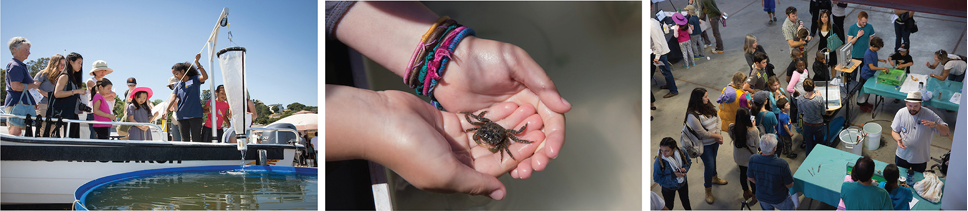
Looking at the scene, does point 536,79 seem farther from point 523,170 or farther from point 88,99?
point 88,99

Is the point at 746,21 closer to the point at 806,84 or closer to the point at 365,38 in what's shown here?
the point at 806,84

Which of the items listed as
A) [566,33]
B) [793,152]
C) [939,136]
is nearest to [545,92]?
[566,33]

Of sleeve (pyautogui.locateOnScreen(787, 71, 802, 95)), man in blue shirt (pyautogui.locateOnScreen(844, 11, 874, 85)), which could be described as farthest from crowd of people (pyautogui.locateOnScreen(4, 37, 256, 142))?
man in blue shirt (pyautogui.locateOnScreen(844, 11, 874, 85))

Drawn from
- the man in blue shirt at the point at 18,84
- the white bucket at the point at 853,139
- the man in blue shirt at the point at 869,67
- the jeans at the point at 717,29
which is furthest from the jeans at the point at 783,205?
the man in blue shirt at the point at 18,84

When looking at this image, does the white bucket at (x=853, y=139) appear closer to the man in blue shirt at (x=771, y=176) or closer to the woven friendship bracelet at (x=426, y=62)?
the man in blue shirt at (x=771, y=176)

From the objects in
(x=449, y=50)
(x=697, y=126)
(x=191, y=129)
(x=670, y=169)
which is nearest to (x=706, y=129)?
(x=697, y=126)

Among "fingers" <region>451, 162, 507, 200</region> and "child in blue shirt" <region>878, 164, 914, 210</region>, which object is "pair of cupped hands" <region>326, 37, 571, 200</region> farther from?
"child in blue shirt" <region>878, 164, 914, 210</region>

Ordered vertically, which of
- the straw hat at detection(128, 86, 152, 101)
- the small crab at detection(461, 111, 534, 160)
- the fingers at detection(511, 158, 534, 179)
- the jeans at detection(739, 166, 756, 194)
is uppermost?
the straw hat at detection(128, 86, 152, 101)

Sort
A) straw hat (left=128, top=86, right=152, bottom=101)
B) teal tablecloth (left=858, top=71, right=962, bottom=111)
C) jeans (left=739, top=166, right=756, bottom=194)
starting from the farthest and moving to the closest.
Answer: straw hat (left=128, top=86, right=152, bottom=101) → jeans (left=739, top=166, right=756, bottom=194) → teal tablecloth (left=858, top=71, right=962, bottom=111)
